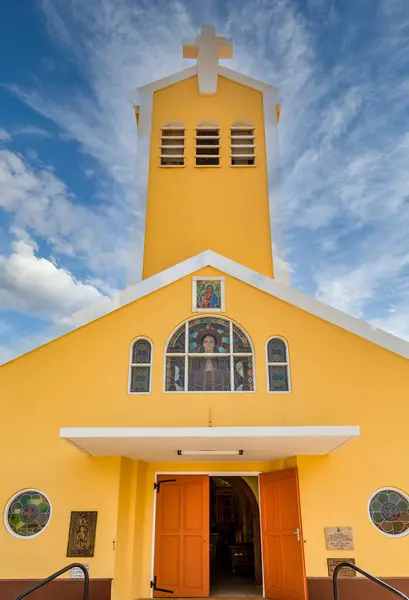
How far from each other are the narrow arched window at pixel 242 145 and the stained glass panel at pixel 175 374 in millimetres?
7018

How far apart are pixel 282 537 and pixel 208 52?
13029 mm

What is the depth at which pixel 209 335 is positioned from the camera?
10023 mm

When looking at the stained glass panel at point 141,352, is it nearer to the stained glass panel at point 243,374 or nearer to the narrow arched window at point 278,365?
the stained glass panel at point 243,374

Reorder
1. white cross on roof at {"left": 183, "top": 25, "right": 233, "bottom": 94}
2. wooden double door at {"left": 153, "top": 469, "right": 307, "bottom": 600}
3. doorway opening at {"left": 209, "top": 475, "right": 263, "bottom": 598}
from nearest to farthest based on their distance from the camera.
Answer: wooden double door at {"left": 153, "top": 469, "right": 307, "bottom": 600}
doorway opening at {"left": 209, "top": 475, "right": 263, "bottom": 598}
white cross on roof at {"left": 183, "top": 25, "right": 233, "bottom": 94}

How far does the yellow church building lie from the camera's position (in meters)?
8.64

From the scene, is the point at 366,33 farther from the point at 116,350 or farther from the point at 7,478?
the point at 7,478

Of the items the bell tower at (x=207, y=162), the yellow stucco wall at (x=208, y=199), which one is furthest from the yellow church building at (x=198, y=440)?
the bell tower at (x=207, y=162)

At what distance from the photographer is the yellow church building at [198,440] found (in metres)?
8.64

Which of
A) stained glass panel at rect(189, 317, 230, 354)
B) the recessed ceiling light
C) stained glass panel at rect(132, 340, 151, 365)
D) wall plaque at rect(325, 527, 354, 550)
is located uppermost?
stained glass panel at rect(189, 317, 230, 354)

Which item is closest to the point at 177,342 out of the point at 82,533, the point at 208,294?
the point at 208,294

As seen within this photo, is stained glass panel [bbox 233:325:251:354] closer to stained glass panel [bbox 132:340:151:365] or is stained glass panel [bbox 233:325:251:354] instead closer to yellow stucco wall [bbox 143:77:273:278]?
stained glass panel [bbox 132:340:151:365]

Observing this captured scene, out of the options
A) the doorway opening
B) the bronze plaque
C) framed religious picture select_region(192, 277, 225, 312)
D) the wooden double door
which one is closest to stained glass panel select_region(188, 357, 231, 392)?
framed religious picture select_region(192, 277, 225, 312)

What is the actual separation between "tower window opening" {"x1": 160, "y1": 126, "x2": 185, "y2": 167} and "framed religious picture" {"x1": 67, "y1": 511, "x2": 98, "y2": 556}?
947cm

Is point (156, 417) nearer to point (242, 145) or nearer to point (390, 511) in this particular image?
point (390, 511)
